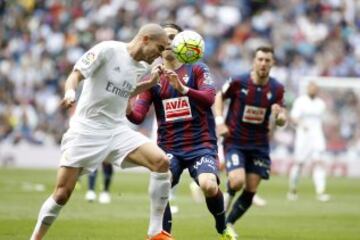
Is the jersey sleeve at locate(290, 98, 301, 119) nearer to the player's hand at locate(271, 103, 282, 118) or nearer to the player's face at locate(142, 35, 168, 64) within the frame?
the player's hand at locate(271, 103, 282, 118)

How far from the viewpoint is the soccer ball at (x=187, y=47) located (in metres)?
11.6

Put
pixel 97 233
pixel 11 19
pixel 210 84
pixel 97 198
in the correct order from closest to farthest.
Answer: pixel 210 84 → pixel 97 233 → pixel 97 198 → pixel 11 19

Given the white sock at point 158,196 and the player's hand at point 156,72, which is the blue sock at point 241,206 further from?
the player's hand at point 156,72

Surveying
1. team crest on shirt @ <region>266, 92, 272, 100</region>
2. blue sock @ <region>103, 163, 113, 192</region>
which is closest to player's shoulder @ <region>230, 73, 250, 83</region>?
team crest on shirt @ <region>266, 92, 272, 100</region>

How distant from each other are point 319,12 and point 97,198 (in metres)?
19.6

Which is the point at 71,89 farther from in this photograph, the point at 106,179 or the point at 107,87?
the point at 106,179

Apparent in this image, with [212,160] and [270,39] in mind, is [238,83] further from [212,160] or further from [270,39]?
[270,39]

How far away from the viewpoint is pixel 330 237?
13.6 m

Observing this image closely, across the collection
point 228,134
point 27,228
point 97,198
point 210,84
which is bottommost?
point 97,198

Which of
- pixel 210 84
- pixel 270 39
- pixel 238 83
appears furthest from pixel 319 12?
pixel 210 84

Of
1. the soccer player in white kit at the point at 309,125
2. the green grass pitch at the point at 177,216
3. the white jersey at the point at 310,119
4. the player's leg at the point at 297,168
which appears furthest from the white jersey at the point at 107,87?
the white jersey at the point at 310,119

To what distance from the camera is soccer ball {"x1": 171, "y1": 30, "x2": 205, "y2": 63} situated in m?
11.6

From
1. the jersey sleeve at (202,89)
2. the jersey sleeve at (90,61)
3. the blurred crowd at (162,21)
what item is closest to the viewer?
the jersey sleeve at (90,61)

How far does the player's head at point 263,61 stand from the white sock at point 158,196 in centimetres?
350
